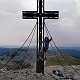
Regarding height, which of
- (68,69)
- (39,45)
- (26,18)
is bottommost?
(68,69)

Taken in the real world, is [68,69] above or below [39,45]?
below

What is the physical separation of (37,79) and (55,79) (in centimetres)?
148

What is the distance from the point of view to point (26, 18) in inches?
1165

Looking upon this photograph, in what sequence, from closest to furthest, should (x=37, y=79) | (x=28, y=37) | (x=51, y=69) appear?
1. (x=37, y=79)
2. (x=28, y=37)
3. (x=51, y=69)

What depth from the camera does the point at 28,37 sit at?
29.3 meters

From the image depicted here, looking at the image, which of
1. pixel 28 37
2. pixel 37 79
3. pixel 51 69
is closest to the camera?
pixel 37 79

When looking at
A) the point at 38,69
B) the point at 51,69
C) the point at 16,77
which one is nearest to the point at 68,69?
the point at 51,69

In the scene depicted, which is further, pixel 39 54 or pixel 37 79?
pixel 39 54

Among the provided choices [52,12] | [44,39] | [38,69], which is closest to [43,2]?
[52,12]

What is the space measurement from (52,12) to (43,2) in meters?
1.08

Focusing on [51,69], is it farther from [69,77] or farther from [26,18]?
[26,18]

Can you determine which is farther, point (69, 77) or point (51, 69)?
point (51, 69)

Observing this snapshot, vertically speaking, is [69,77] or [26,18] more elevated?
[26,18]

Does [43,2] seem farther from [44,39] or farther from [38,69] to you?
[38,69]
